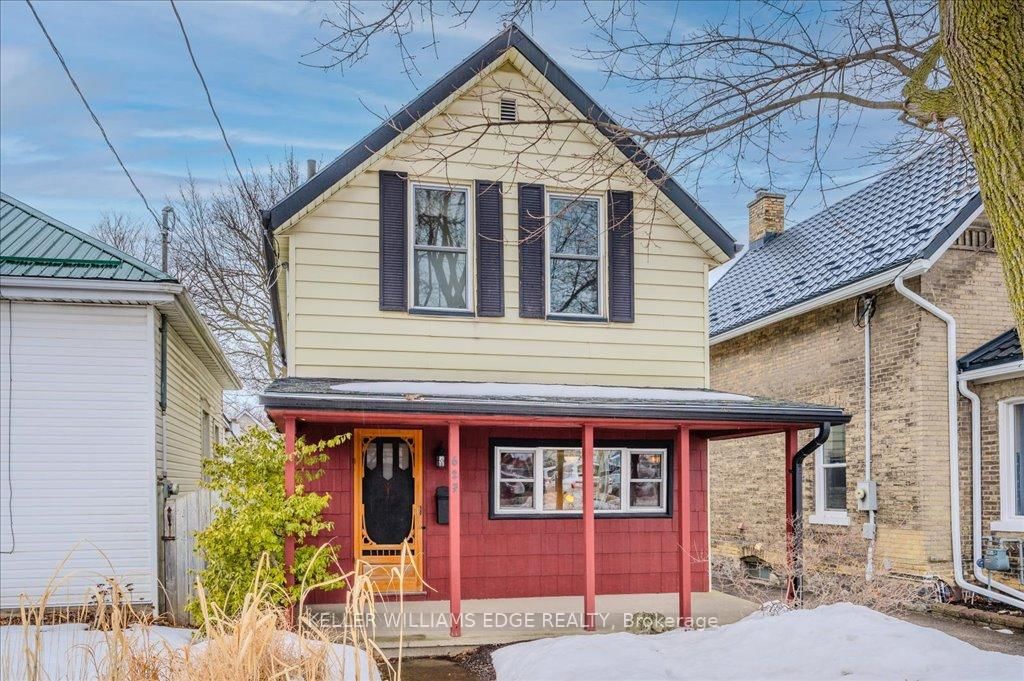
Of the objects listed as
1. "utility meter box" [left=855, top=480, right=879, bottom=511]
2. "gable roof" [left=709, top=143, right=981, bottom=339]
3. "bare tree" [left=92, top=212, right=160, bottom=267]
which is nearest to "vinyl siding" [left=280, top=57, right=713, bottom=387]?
"gable roof" [left=709, top=143, right=981, bottom=339]

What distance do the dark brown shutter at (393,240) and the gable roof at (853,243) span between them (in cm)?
584

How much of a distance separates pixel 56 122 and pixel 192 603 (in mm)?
13476

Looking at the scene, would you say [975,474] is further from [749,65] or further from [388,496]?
[388,496]

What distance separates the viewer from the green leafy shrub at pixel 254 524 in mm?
7934

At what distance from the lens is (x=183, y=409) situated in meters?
12.7

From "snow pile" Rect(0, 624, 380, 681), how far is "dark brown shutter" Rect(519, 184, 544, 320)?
18.0 feet

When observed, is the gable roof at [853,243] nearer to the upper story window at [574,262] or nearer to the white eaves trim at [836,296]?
the white eaves trim at [836,296]

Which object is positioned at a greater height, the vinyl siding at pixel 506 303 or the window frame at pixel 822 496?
the vinyl siding at pixel 506 303

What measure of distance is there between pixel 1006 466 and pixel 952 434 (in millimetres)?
748

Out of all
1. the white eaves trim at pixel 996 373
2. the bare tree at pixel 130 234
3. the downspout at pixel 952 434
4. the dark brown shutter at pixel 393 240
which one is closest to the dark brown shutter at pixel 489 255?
the dark brown shutter at pixel 393 240

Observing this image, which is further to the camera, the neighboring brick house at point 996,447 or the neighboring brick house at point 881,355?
the neighboring brick house at point 881,355

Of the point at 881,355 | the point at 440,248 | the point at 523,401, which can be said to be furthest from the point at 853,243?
the point at 523,401

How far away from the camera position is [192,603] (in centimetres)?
749

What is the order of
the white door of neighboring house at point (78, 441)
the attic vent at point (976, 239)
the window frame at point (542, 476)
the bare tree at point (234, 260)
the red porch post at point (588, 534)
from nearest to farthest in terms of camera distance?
the red porch post at point (588, 534), the white door of neighboring house at point (78, 441), the window frame at point (542, 476), the attic vent at point (976, 239), the bare tree at point (234, 260)
